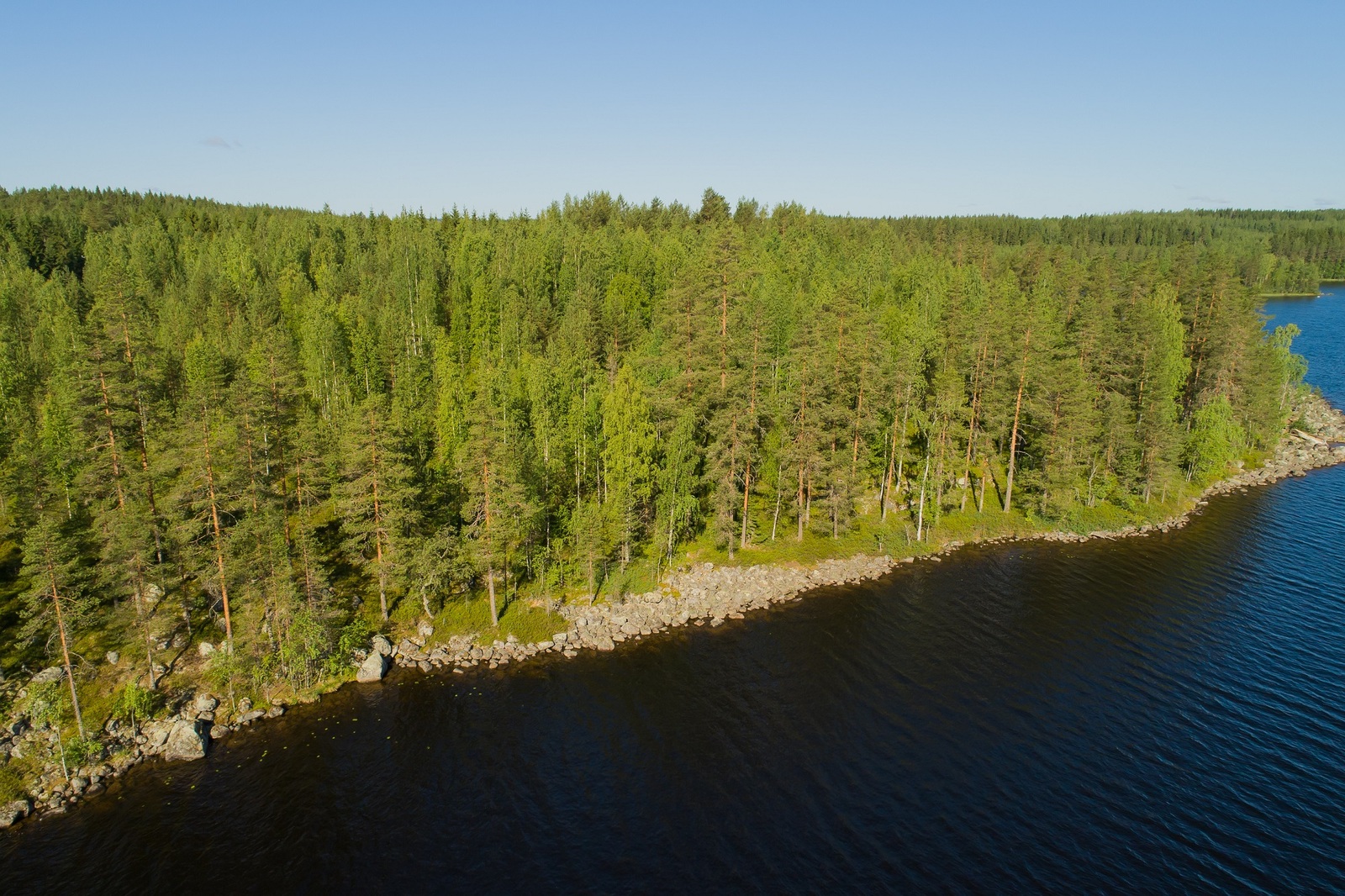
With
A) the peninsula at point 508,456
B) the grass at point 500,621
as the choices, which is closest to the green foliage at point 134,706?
the peninsula at point 508,456

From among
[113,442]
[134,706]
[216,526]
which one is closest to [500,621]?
[216,526]

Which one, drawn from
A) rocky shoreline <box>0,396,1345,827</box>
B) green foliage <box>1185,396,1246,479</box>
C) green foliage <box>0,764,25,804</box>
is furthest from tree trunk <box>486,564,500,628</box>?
green foliage <box>1185,396,1246,479</box>

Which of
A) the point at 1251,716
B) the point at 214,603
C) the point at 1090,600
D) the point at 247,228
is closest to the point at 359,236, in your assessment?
the point at 247,228

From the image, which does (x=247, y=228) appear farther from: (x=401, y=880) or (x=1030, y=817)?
(x=1030, y=817)

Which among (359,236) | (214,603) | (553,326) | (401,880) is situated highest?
(359,236)

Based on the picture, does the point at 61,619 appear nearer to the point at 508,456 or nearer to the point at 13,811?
the point at 13,811

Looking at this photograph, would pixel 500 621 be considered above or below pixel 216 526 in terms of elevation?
below
